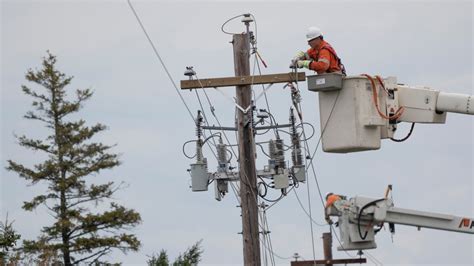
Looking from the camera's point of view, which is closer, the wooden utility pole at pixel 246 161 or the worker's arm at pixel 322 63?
the worker's arm at pixel 322 63

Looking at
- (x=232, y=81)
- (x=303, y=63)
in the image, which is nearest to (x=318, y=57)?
(x=303, y=63)

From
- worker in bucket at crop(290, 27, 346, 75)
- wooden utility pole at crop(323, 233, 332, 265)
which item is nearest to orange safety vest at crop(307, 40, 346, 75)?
→ worker in bucket at crop(290, 27, 346, 75)

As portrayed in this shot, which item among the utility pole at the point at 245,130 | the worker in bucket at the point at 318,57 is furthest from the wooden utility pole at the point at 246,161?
the worker in bucket at the point at 318,57

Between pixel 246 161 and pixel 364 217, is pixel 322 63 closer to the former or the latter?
pixel 364 217

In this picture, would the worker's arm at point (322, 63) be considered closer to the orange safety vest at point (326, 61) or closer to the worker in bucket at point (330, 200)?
the orange safety vest at point (326, 61)

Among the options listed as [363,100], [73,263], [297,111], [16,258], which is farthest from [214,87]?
[73,263]

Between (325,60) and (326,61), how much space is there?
50 millimetres

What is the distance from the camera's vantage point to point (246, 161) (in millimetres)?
25609

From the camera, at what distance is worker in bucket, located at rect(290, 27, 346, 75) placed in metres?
20.4

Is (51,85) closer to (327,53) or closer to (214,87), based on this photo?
(214,87)

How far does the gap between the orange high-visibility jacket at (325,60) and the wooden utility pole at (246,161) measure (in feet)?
14.7

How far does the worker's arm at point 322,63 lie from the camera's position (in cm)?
2036

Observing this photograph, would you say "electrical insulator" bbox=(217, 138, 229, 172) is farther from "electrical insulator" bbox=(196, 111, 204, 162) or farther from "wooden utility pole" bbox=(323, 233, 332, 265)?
"wooden utility pole" bbox=(323, 233, 332, 265)

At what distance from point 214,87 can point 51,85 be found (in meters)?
24.5
